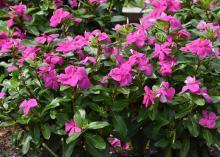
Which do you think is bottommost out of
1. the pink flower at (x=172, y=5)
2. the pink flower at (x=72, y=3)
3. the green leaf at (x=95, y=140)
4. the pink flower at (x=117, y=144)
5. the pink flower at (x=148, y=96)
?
the pink flower at (x=117, y=144)

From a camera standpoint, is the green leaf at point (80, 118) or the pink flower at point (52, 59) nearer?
the green leaf at point (80, 118)

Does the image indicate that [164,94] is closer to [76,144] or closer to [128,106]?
[128,106]

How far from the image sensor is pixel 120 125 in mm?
2822

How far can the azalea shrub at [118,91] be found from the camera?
9.10ft

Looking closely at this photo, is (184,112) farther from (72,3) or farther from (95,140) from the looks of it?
(72,3)

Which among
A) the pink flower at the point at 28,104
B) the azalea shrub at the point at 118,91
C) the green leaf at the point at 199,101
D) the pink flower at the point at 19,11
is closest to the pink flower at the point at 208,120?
the azalea shrub at the point at 118,91

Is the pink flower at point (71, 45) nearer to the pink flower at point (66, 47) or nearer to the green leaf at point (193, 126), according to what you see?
the pink flower at point (66, 47)

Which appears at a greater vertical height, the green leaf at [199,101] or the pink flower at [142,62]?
the pink flower at [142,62]

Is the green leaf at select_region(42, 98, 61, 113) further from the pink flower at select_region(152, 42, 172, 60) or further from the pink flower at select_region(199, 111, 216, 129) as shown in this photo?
the pink flower at select_region(199, 111, 216, 129)

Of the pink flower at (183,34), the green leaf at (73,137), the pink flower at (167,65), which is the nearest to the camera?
the green leaf at (73,137)

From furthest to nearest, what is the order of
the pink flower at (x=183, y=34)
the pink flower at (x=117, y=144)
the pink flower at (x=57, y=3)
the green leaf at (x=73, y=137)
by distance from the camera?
the pink flower at (x=57, y=3)
the pink flower at (x=117, y=144)
the pink flower at (x=183, y=34)
the green leaf at (x=73, y=137)

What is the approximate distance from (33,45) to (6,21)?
0.72 meters

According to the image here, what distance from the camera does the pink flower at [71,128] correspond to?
106 inches

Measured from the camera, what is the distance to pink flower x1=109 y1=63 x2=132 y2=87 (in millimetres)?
2725
